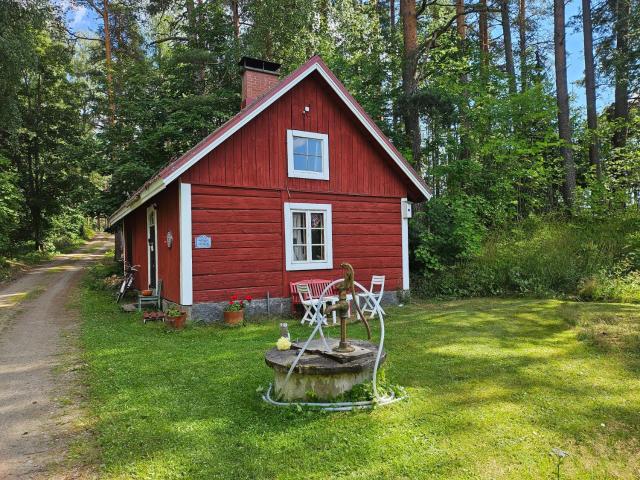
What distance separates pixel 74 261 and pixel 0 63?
1311 centimetres

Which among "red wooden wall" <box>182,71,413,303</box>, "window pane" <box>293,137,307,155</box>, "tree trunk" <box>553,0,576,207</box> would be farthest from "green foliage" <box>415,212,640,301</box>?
"window pane" <box>293,137,307,155</box>

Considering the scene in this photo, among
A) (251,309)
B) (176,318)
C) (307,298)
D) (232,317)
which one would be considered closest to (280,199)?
(307,298)

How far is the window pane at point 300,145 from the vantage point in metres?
10.3

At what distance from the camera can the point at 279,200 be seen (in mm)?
9992

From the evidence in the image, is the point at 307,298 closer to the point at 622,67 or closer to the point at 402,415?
the point at 402,415

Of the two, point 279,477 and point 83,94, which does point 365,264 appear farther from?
point 83,94

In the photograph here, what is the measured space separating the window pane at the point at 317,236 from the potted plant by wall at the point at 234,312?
7.76 ft

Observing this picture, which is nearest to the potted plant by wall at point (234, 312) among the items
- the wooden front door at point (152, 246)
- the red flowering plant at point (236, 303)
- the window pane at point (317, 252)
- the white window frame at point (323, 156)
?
the red flowering plant at point (236, 303)

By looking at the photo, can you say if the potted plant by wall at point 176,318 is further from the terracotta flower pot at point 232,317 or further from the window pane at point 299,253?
the window pane at point 299,253

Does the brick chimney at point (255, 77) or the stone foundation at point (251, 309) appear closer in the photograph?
the stone foundation at point (251, 309)

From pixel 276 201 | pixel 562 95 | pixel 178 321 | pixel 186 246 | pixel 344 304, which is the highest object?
pixel 562 95

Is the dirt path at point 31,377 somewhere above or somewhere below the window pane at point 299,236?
below

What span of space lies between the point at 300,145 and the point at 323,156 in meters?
0.63

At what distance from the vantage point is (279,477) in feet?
10.2
